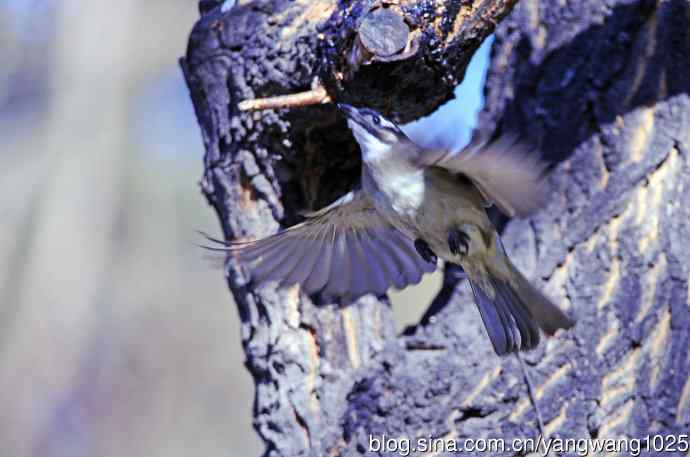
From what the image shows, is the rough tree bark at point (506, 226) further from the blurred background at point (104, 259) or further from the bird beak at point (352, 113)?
the blurred background at point (104, 259)

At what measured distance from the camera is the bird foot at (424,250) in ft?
6.95

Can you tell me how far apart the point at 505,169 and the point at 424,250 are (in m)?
0.57

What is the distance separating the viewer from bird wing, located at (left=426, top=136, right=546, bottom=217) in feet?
5.21

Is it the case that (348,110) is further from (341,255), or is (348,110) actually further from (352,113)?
(341,255)

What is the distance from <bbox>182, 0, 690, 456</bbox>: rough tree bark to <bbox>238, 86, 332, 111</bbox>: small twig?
42 millimetres

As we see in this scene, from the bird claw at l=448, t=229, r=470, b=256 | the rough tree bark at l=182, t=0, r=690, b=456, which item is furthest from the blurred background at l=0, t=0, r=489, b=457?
the bird claw at l=448, t=229, r=470, b=256

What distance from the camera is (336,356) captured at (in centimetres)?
225

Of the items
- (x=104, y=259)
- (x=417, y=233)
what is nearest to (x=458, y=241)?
(x=417, y=233)

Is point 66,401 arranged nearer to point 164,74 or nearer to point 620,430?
point 164,74

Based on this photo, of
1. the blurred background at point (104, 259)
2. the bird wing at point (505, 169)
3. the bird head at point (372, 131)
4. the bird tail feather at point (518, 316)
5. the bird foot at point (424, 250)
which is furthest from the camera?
the blurred background at point (104, 259)

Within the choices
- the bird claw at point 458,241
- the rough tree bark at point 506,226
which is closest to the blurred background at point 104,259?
the rough tree bark at point 506,226

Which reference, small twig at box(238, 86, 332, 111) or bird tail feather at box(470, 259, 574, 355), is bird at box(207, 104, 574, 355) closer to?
bird tail feather at box(470, 259, 574, 355)

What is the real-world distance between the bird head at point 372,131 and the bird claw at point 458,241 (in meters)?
0.26

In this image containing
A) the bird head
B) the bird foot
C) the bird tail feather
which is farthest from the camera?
the bird foot
